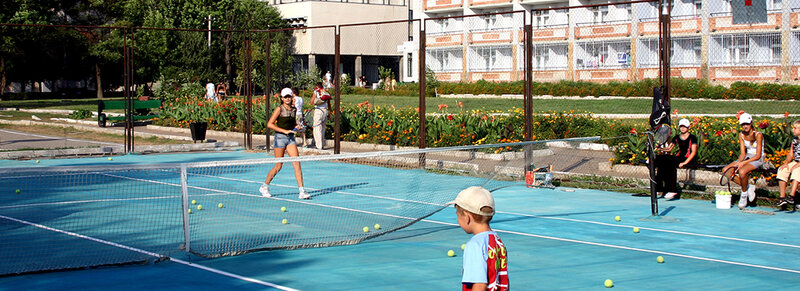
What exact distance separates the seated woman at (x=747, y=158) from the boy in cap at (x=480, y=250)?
32.5ft

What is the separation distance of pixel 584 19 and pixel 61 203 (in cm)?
4946

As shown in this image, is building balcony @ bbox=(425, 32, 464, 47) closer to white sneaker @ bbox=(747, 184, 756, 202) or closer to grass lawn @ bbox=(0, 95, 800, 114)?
grass lawn @ bbox=(0, 95, 800, 114)

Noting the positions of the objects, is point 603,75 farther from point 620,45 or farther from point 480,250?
point 480,250

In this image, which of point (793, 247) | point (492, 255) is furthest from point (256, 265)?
point (793, 247)

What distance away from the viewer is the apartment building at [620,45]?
45844mm

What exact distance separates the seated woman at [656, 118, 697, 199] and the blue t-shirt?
10.5m

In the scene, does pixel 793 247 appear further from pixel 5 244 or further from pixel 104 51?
pixel 104 51

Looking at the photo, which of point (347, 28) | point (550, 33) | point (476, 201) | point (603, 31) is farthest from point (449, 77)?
point (476, 201)

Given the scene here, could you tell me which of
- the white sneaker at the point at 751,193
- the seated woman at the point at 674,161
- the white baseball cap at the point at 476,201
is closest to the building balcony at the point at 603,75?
the seated woman at the point at 674,161

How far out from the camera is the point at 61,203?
13.5 meters

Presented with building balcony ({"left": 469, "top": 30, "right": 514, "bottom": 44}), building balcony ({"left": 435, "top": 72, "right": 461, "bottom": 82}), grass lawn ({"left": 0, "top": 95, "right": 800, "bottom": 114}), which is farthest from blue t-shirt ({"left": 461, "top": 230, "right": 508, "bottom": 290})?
building balcony ({"left": 435, "top": 72, "right": 461, "bottom": 82})

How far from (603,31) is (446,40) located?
14385mm

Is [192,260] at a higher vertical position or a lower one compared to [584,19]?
lower

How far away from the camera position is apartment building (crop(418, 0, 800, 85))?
150 feet
